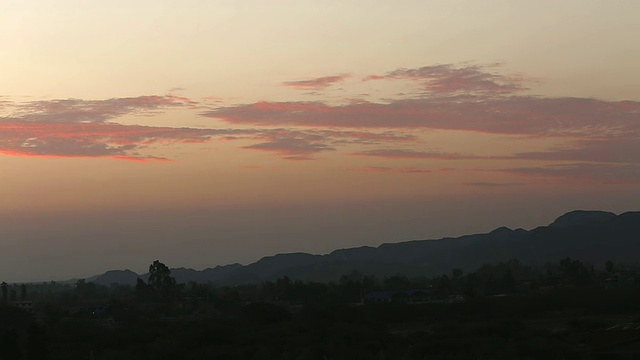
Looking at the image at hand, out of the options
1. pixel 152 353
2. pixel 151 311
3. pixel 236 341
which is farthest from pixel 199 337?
pixel 151 311

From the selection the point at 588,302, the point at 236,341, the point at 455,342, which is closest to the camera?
the point at 455,342

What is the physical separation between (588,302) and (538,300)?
3.97m

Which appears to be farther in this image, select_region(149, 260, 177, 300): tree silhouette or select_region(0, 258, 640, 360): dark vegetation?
select_region(149, 260, 177, 300): tree silhouette

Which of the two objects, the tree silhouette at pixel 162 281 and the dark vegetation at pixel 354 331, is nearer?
the dark vegetation at pixel 354 331

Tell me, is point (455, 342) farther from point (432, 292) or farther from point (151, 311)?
point (432, 292)

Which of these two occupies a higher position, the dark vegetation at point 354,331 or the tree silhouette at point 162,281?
the tree silhouette at point 162,281

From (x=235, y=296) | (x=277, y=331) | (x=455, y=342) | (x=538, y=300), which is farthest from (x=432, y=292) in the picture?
(x=455, y=342)

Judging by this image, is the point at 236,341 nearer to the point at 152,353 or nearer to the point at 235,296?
the point at 152,353

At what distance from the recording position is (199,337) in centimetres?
5638

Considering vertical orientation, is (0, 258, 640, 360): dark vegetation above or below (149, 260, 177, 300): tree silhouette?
below

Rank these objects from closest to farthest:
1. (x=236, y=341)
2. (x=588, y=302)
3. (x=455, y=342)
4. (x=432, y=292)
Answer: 1. (x=455, y=342)
2. (x=236, y=341)
3. (x=588, y=302)
4. (x=432, y=292)

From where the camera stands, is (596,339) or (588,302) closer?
(596,339)

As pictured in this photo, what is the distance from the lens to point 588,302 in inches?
2923

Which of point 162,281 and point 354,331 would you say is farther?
point 162,281
